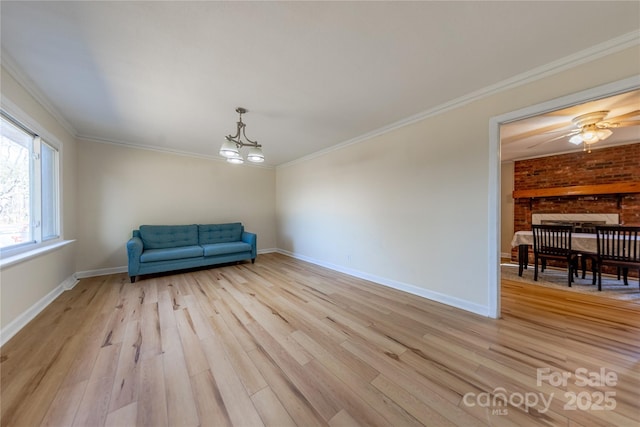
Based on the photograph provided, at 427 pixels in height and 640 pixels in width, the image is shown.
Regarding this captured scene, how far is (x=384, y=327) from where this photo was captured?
6.84ft

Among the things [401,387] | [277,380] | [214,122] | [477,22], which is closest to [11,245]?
[214,122]

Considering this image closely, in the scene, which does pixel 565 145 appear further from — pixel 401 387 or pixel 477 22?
pixel 401 387

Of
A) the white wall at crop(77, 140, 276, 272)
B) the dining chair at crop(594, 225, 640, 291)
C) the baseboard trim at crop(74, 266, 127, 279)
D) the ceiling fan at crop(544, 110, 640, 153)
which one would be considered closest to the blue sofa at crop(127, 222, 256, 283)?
the white wall at crop(77, 140, 276, 272)

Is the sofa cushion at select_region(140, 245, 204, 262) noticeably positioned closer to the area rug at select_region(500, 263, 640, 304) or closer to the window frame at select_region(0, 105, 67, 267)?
the window frame at select_region(0, 105, 67, 267)

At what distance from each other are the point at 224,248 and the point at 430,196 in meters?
3.73

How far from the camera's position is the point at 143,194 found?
4.12 meters

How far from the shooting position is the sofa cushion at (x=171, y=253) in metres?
3.43

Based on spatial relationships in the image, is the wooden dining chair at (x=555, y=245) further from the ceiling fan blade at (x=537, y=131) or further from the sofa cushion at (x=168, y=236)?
the sofa cushion at (x=168, y=236)

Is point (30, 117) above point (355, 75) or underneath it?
underneath

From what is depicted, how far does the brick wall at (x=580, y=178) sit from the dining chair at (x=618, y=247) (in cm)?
146

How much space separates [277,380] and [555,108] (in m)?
3.21

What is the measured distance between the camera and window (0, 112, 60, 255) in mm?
2037

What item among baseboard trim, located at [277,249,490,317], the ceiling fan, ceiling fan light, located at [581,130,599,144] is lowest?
baseboard trim, located at [277,249,490,317]

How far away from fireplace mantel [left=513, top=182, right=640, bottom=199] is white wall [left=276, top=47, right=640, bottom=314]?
3.73 metres
